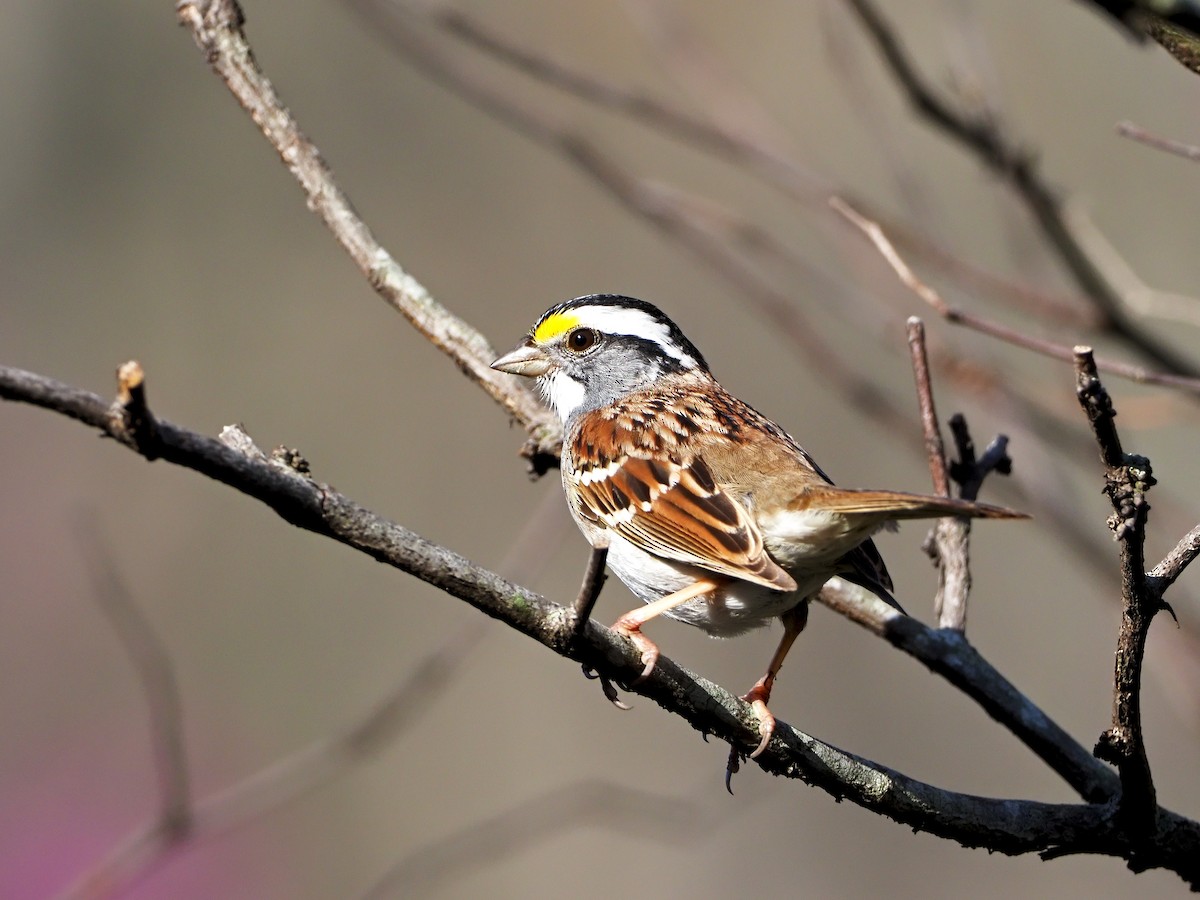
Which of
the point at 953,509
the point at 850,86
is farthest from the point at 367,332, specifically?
the point at 953,509

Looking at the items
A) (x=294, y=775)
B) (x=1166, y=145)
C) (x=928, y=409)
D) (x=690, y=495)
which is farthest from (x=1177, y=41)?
(x=294, y=775)

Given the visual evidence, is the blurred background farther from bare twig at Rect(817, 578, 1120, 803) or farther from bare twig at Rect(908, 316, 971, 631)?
bare twig at Rect(817, 578, 1120, 803)

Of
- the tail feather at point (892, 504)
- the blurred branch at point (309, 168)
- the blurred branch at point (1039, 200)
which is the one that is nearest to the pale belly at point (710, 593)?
the tail feather at point (892, 504)

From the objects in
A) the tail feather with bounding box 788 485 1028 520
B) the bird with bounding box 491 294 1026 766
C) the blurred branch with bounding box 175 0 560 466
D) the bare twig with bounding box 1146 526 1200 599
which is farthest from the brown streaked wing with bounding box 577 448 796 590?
the bare twig with bounding box 1146 526 1200 599

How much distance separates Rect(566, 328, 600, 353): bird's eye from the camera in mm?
4047

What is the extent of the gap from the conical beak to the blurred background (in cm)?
64

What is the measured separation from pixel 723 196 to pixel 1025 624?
3237 millimetres

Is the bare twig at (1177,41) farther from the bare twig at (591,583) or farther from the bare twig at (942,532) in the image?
the bare twig at (591,583)

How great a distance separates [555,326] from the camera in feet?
13.3

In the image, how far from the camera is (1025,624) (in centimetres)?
704

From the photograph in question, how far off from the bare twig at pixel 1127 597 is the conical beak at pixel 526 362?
197 centimetres

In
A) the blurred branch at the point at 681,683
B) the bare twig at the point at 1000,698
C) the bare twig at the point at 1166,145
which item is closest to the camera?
the blurred branch at the point at 681,683

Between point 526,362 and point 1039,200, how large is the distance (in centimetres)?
148

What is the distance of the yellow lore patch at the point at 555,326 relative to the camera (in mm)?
4035
